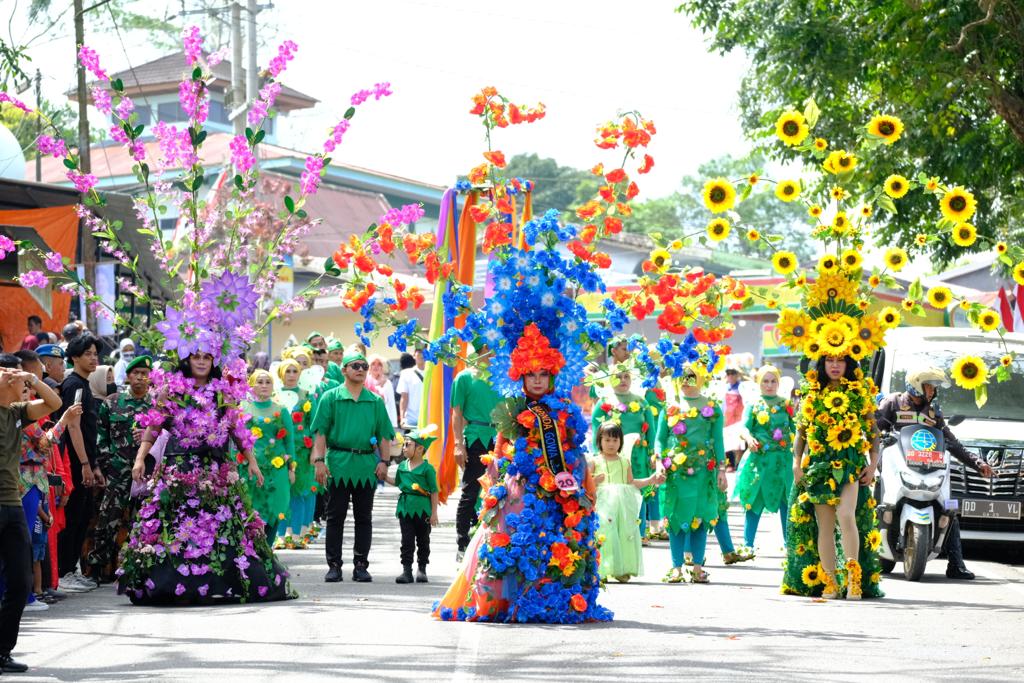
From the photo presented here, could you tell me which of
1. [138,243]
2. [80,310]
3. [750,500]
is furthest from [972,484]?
[80,310]

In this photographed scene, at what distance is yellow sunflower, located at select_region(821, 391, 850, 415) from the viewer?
1333cm

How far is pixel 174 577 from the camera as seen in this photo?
Answer: 41.7 feet

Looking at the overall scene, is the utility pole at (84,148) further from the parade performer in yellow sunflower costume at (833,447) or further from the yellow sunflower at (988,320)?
the yellow sunflower at (988,320)

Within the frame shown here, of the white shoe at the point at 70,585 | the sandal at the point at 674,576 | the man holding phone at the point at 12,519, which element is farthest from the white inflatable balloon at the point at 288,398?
the man holding phone at the point at 12,519

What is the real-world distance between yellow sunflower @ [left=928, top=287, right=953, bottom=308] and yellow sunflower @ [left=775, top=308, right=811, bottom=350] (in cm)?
99

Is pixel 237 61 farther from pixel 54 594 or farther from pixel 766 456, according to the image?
pixel 54 594

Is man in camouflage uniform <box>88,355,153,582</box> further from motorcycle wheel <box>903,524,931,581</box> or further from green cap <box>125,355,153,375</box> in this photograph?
motorcycle wheel <box>903,524,931,581</box>

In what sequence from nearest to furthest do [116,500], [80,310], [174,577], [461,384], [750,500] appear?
[174,577] < [116,500] < [461,384] < [750,500] < [80,310]

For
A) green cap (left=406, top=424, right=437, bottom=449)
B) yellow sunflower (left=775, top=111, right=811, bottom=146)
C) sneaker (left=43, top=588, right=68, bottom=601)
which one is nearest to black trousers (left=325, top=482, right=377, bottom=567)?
green cap (left=406, top=424, right=437, bottom=449)

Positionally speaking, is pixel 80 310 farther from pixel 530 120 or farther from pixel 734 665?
pixel 734 665

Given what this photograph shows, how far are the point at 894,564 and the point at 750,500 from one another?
1613mm

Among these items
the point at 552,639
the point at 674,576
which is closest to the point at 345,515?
the point at 674,576

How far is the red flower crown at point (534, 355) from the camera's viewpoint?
38.5 ft

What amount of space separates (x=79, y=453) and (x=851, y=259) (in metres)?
6.48
